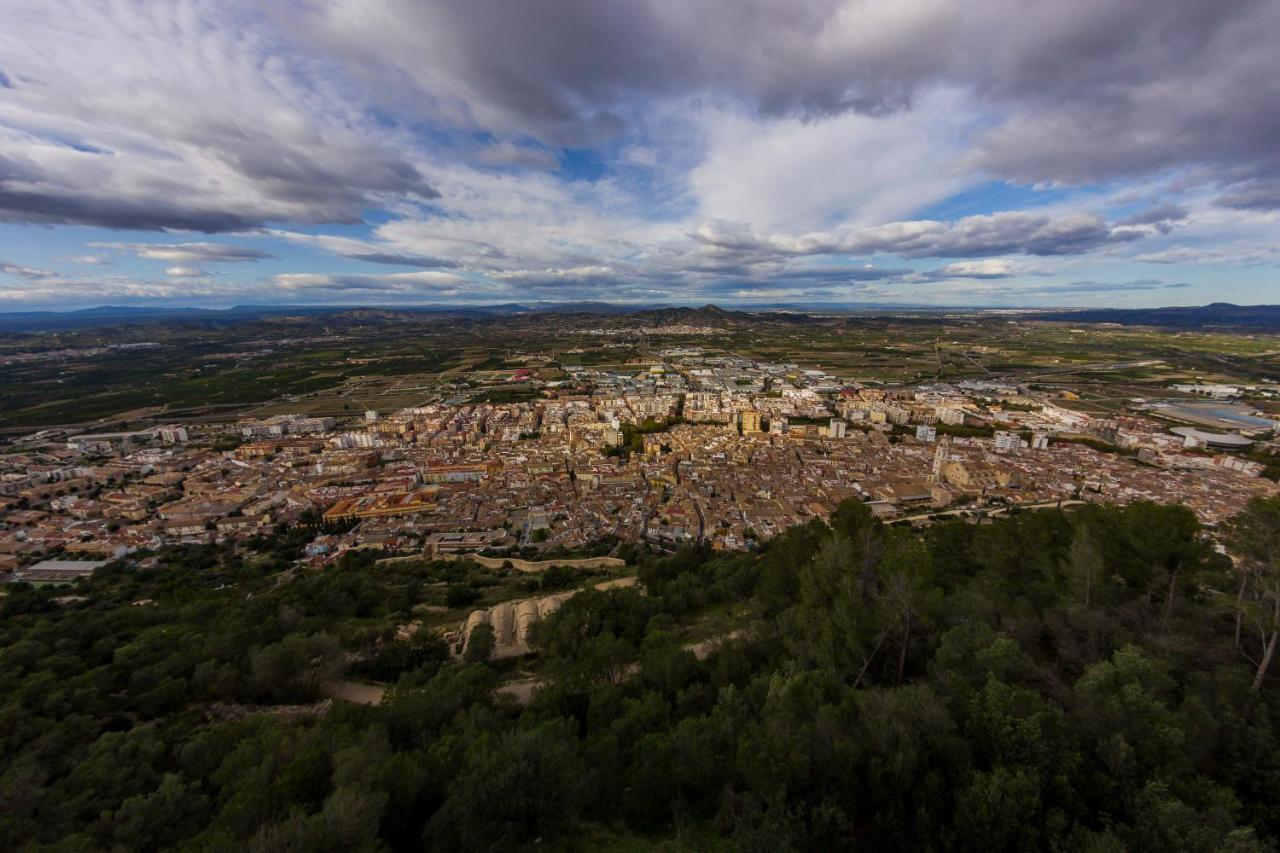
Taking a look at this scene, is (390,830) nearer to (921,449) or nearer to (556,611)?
(556,611)

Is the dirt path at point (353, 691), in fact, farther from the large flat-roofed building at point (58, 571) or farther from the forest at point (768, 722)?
the large flat-roofed building at point (58, 571)

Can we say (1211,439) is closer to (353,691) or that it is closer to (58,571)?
(353,691)

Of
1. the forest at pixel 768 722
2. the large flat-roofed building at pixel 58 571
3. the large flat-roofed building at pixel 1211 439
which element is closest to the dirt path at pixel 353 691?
the forest at pixel 768 722

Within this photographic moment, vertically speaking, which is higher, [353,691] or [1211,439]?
[1211,439]

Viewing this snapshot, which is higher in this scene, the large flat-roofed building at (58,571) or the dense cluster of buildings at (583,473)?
the dense cluster of buildings at (583,473)

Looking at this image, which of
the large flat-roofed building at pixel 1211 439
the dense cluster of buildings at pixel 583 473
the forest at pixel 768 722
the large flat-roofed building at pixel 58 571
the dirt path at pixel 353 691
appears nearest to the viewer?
the forest at pixel 768 722

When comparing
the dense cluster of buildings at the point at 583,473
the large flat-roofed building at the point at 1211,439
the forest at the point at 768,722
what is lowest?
the dense cluster of buildings at the point at 583,473

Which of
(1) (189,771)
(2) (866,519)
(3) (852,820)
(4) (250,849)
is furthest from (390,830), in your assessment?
(2) (866,519)

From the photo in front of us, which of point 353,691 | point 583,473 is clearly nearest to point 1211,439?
point 583,473
